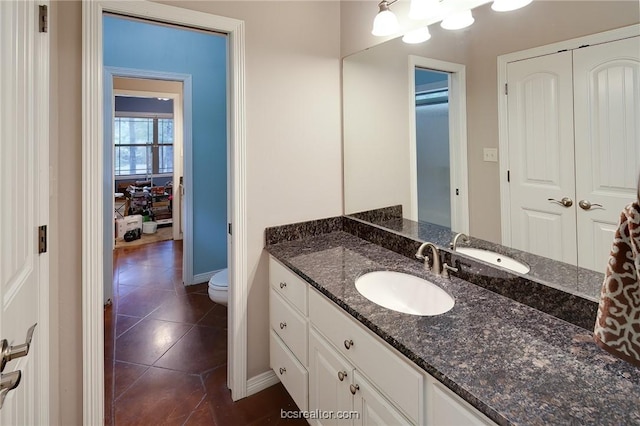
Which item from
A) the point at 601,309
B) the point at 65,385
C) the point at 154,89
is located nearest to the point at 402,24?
the point at 601,309

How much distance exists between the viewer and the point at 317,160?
2.09 m

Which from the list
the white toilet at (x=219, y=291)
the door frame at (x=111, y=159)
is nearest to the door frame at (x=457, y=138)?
the white toilet at (x=219, y=291)

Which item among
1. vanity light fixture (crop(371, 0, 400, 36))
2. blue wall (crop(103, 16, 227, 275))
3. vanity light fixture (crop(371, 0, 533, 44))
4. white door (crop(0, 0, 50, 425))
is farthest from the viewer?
blue wall (crop(103, 16, 227, 275))

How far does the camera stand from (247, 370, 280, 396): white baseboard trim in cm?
193

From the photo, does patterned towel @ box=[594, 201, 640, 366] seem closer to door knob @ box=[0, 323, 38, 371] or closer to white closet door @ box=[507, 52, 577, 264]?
white closet door @ box=[507, 52, 577, 264]

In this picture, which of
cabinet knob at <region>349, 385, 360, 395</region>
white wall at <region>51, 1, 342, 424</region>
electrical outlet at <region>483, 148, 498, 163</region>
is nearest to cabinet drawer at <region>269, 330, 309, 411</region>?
white wall at <region>51, 1, 342, 424</region>

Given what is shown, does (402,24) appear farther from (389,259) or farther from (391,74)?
(389,259)

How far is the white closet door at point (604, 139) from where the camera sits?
958mm

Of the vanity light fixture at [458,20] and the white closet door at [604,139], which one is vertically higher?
the vanity light fixture at [458,20]

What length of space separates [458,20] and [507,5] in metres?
0.21

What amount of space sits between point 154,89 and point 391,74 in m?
3.91

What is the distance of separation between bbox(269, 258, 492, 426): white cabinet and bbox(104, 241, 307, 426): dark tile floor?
336mm

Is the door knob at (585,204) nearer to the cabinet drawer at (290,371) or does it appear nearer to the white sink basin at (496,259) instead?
the white sink basin at (496,259)

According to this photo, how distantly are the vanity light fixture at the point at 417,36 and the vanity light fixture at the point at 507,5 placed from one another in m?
0.33
